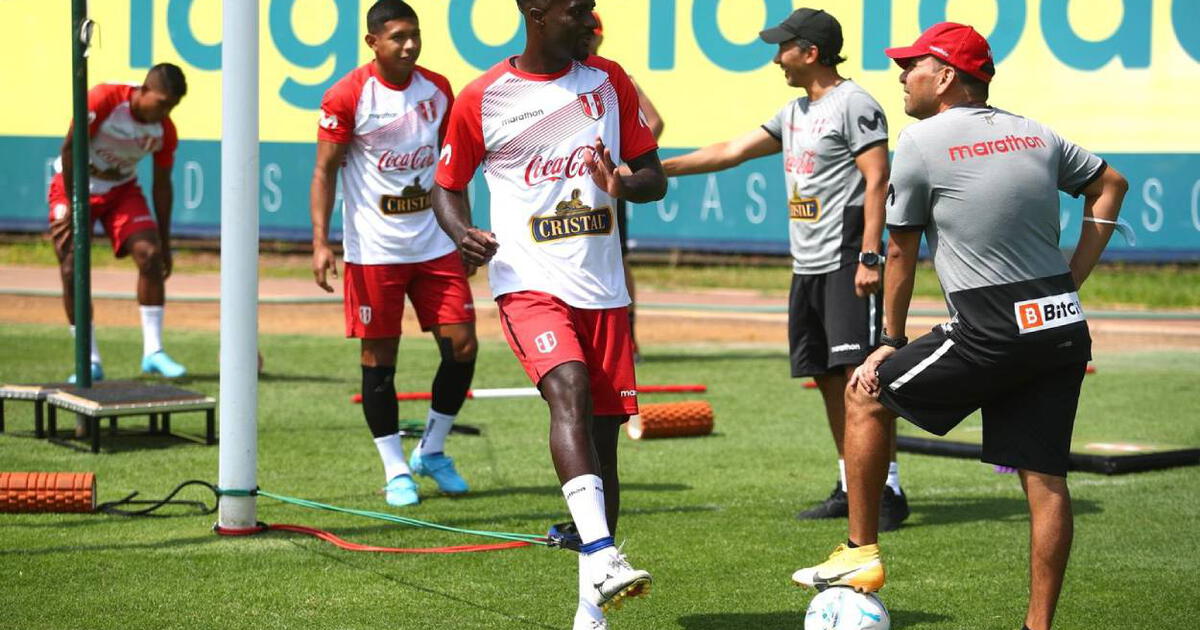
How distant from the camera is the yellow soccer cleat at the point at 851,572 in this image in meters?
4.89

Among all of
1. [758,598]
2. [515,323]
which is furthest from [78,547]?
[758,598]

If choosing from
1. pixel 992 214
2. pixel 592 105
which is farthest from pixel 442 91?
pixel 992 214

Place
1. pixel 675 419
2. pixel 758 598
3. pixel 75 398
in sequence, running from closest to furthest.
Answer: pixel 758 598
pixel 75 398
pixel 675 419

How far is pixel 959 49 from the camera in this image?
16.1ft

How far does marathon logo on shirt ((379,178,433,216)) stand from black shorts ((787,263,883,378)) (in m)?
1.86

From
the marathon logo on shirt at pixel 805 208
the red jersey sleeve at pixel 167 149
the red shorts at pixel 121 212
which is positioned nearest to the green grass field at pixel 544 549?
the marathon logo on shirt at pixel 805 208

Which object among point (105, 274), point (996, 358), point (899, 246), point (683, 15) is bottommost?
point (105, 274)

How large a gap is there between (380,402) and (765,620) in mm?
2752

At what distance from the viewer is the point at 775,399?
11148mm

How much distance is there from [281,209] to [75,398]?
10.6 metres

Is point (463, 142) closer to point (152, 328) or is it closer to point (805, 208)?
point (805, 208)

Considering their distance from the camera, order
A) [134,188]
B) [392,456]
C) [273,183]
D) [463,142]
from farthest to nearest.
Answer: [273,183] → [134,188] → [392,456] → [463,142]

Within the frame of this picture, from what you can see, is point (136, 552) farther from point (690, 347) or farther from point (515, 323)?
point (690, 347)

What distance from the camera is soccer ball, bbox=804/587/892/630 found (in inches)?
188
